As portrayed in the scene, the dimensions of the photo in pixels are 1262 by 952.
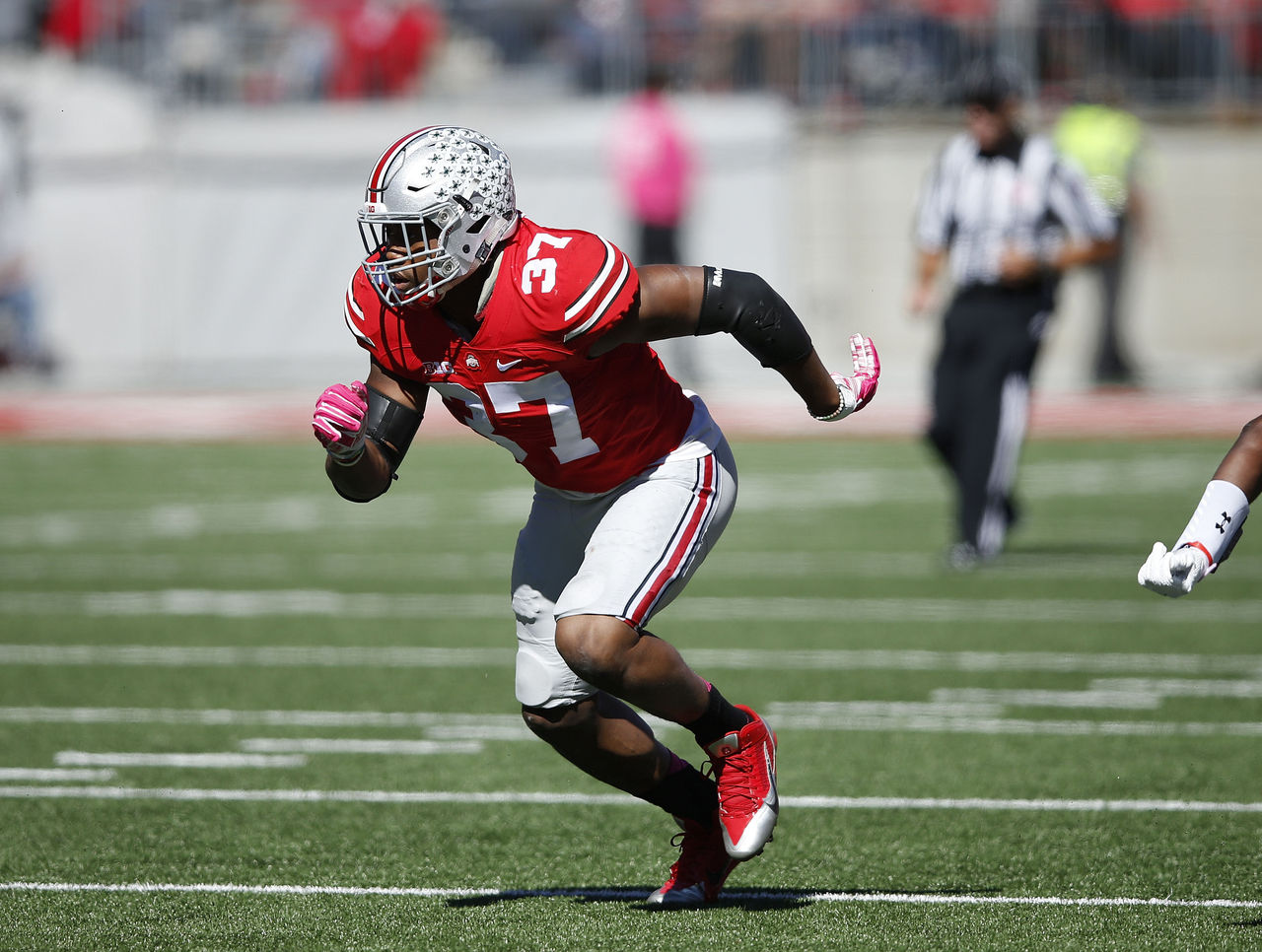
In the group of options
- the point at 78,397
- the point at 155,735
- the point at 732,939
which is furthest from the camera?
the point at 78,397

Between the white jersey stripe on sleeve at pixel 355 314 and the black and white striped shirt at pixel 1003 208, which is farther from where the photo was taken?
the black and white striped shirt at pixel 1003 208

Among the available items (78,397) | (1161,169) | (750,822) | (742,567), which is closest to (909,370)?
(1161,169)

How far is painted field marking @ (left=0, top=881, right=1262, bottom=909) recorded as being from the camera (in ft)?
14.1

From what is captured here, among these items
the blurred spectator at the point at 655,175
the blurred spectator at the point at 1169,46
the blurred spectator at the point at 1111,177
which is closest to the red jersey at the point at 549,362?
the blurred spectator at the point at 1111,177

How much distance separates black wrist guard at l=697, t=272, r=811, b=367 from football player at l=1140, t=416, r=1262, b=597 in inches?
35.4

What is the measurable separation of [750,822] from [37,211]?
1884 cm

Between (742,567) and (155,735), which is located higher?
(155,735)

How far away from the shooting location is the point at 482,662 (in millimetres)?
7535

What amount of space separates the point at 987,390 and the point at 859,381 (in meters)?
5.02

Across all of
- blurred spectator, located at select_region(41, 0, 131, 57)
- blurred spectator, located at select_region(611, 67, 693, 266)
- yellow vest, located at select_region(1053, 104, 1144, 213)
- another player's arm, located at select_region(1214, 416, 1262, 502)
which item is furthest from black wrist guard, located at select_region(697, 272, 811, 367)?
blurred spectator, located at select_region(41, 0, 131, 57)

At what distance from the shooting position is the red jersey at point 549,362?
13.5 ft

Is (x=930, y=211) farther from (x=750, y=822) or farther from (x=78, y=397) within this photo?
(x=78, y=397)

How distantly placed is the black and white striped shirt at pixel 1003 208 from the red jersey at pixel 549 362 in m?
5.31

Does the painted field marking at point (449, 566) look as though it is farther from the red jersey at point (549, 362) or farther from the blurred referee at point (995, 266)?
the red jersey at point (549, 362)
